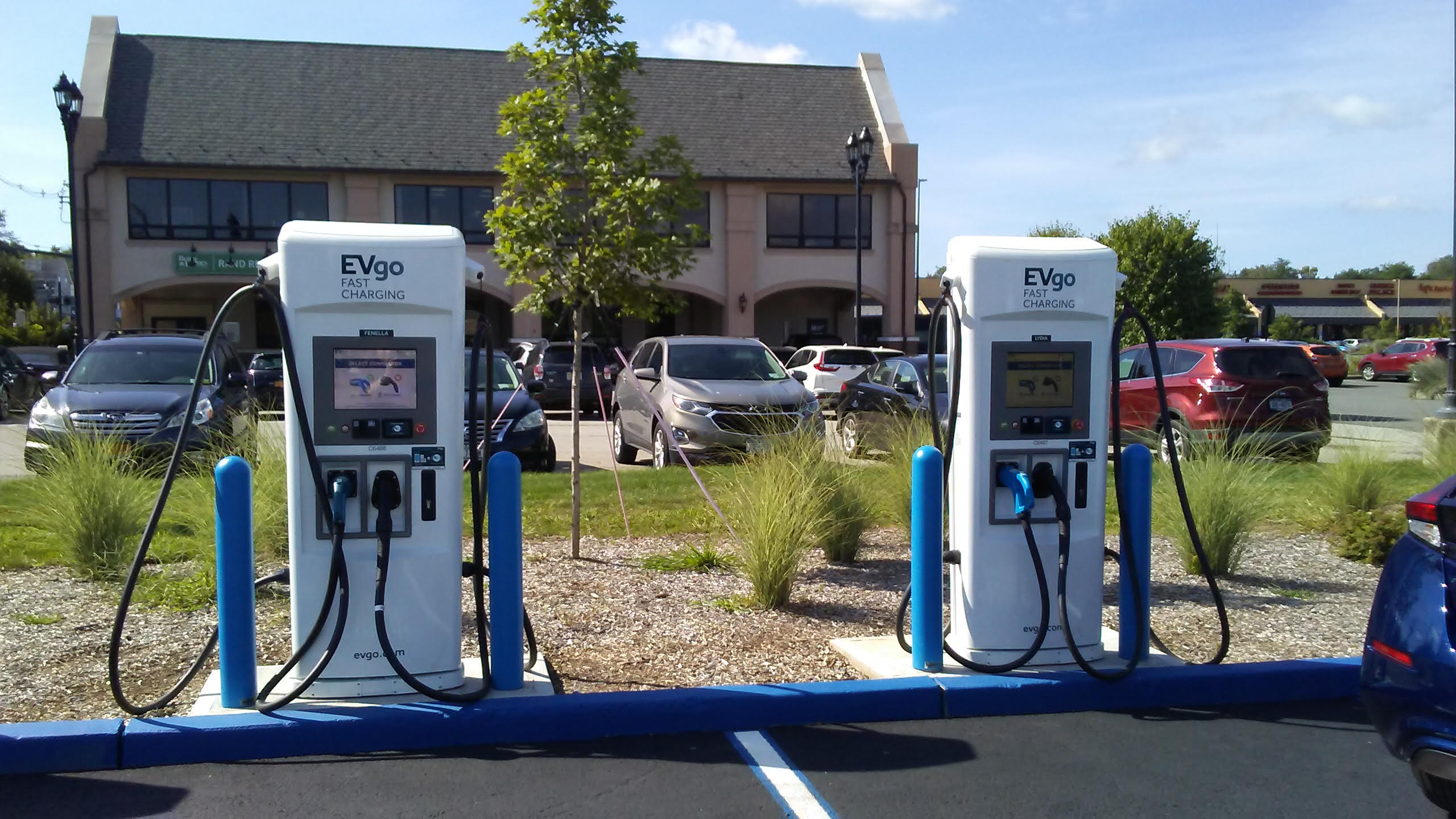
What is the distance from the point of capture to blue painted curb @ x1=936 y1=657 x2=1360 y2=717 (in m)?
5.19

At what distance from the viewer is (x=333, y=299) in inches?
184

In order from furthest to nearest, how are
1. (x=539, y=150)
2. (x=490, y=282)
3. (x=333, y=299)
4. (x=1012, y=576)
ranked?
(x=490, y=282) → (x=539, y=150) → (x=1012, y=576) → (x=333, y=299)

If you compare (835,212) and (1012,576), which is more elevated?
(835,212)

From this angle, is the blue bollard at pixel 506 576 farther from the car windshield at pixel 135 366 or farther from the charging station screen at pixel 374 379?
the car windshield at pixel 135 366

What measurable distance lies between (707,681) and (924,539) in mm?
1209

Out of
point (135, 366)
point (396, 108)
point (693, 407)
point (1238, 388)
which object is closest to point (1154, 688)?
point (693, 407)

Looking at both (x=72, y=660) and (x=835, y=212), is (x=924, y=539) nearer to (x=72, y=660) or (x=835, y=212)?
(x=72, y=660)

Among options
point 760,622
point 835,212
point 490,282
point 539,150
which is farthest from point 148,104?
point 760,622

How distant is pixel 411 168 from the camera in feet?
110

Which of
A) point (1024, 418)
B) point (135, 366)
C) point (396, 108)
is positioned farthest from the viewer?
point (396, 108)

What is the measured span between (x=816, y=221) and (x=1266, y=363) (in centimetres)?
2243

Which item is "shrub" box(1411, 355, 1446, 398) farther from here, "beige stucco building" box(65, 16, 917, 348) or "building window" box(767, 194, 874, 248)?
"building window" box(767, 194, 874, 248)

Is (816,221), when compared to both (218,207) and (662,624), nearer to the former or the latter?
(218,207)

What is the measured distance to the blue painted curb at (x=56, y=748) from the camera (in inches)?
172
